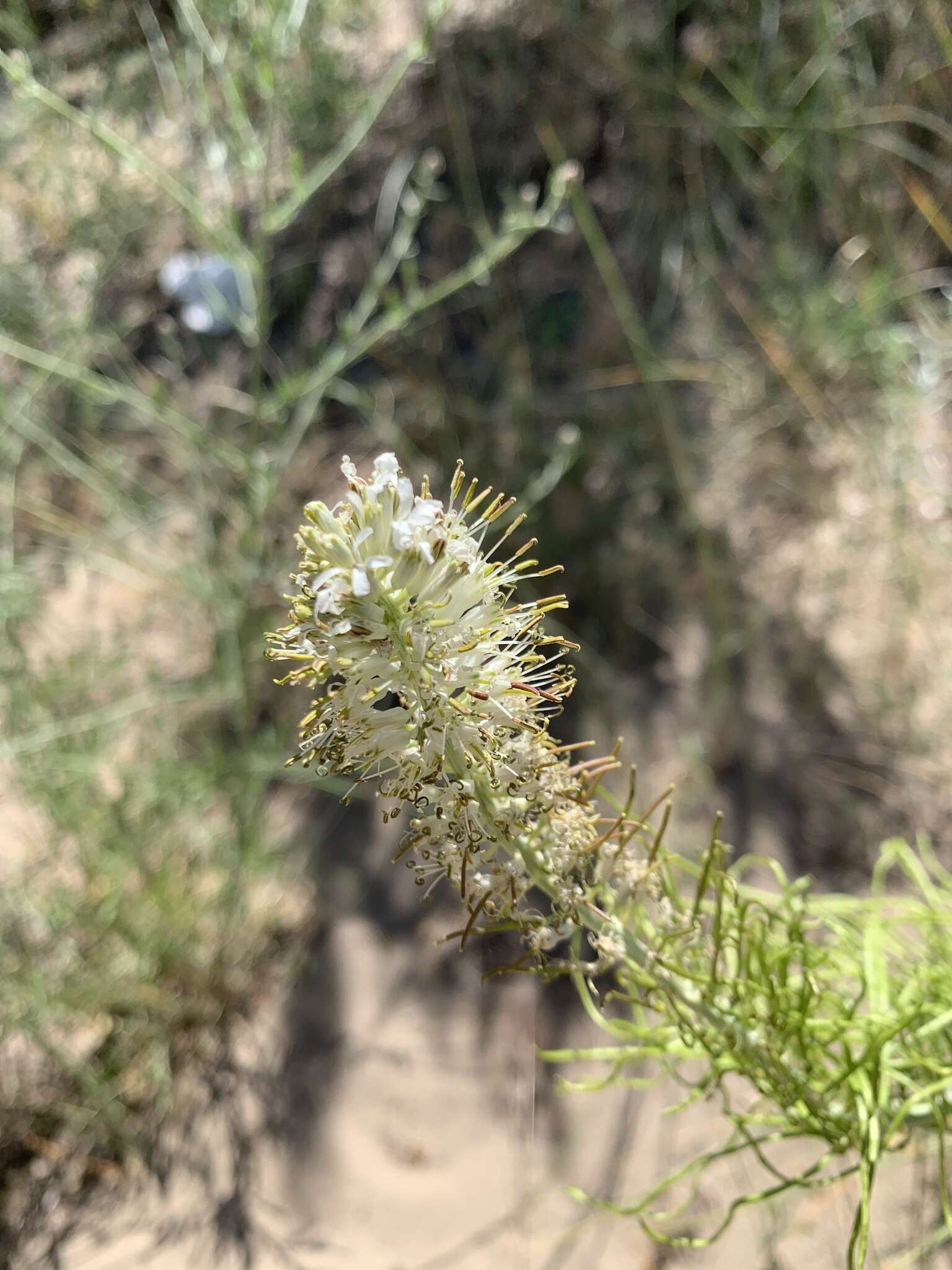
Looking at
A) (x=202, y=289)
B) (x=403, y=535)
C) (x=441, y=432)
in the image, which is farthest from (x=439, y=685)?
(x=202, y=289)

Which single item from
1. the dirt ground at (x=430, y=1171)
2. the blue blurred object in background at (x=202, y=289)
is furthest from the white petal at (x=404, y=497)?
the blue blurred object in background at (x=202, y=289)

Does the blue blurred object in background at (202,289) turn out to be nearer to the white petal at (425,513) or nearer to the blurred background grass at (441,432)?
the blurred background grass at (441,432)

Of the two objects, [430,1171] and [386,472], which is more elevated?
[386,472]

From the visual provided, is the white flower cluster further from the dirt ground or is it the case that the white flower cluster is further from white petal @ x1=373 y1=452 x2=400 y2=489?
the dirt ground

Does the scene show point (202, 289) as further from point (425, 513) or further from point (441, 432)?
point (425, 513)

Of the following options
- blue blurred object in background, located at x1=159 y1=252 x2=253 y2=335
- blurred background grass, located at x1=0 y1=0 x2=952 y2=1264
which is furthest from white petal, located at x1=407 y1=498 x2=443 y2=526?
blue blurred object in background, located at x1=159 y1=252 x2=253 y2=335

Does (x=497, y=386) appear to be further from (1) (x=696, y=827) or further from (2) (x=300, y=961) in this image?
(2) (x=300, y=961)

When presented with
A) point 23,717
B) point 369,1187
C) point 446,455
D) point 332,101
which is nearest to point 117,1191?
point 369,1187
